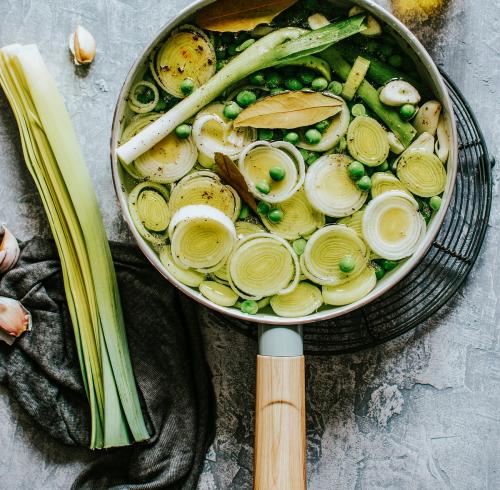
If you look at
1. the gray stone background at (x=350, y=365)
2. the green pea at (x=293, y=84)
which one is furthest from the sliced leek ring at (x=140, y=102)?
the green pea at (x=293, y=84)

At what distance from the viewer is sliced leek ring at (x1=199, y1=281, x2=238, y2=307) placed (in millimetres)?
1790

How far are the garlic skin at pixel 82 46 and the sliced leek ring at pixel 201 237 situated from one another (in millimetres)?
581

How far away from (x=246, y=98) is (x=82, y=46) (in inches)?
21.5

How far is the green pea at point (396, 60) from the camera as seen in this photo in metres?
1.77

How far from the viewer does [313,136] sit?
1.76 meters

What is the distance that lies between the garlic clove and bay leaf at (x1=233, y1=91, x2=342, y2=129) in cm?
85

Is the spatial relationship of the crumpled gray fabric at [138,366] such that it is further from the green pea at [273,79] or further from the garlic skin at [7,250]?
the green pea at [273,79]

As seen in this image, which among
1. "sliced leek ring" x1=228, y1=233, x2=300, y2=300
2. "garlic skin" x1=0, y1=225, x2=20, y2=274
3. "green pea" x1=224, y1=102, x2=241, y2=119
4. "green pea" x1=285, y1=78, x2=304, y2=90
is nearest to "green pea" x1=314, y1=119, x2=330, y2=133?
"green pea" x1=285, y1=78, x2=304, y2=90

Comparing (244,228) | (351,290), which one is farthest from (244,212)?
(351,290)

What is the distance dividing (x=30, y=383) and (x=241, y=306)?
0.72m

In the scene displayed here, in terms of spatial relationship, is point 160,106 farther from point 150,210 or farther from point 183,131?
point 150,210

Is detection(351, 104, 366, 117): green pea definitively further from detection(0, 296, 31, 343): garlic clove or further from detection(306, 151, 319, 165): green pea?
detection(0, 296, 31, 343): garlic clove

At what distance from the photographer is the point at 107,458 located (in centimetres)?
202

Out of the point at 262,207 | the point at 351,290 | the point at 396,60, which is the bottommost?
the point at 351,290
